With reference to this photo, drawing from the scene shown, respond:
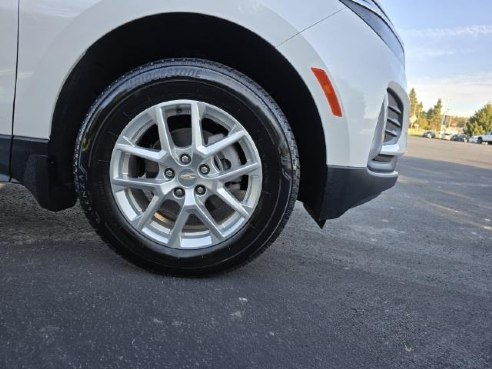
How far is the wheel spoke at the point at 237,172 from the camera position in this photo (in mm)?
1903

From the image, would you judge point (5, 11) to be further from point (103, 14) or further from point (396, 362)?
point (396, 362)

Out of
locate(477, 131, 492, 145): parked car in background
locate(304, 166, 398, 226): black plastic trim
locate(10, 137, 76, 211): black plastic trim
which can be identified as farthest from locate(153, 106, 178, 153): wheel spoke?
locate(477, 131, 492, 145): parked car in background

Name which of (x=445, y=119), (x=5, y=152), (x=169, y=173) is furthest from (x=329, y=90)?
(x=445, y=119)

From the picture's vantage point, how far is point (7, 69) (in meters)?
1.87

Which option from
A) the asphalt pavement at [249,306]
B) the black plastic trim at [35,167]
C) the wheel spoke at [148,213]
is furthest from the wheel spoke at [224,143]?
the black plastic trim at [35,167]

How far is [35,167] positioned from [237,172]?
0.95 metres

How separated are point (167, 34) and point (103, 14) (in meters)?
0.31

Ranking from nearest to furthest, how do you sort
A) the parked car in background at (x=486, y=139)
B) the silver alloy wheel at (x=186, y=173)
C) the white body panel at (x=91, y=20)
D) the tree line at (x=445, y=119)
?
1. the white body panel at (x=91, y=20)
2. the silver alloy wheel at (x=186, y=173)
3. the parked car in background at (x=486, y=139)
4. the tree line at (x=445, y=119)

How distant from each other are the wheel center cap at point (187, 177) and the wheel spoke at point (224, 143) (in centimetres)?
12

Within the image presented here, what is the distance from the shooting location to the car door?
1.83 meters

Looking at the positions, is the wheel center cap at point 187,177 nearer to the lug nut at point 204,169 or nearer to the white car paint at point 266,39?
the lug nut at point 204,169

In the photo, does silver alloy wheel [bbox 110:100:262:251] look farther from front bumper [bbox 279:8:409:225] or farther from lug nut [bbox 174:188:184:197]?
front bumper [bbox 279:8:409:225]

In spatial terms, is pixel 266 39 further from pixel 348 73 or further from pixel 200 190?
pixel 200 190

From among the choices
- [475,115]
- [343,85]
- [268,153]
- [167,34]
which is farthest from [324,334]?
[475,115]
